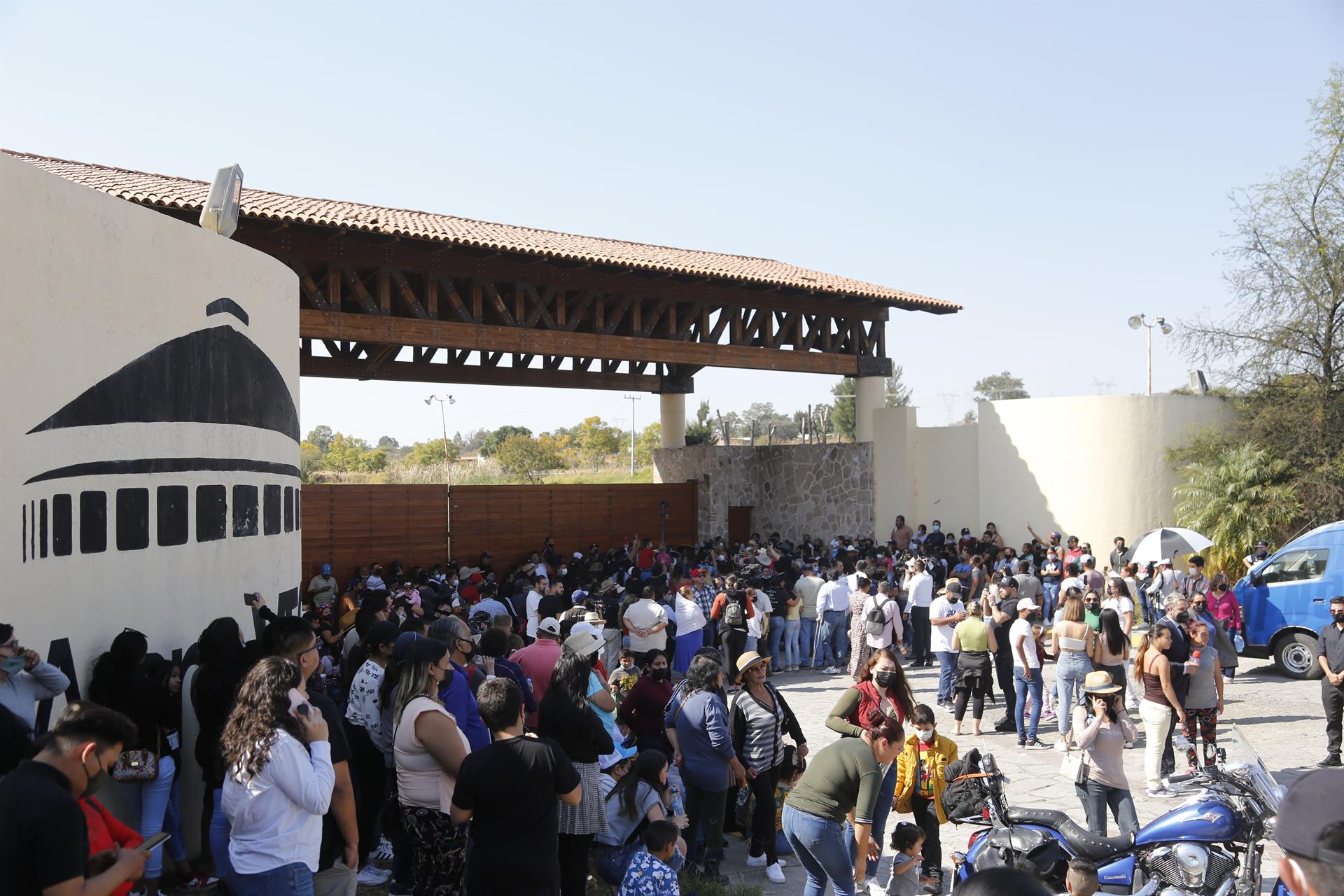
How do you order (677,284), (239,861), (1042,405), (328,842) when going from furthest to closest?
(1042,405) < (677,284) < (328,842) < (239,861)

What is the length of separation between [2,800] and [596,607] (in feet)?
32.9

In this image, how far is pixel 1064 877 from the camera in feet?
17.9

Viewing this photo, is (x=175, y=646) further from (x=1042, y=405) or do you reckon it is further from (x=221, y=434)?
(x=1042, y=405)

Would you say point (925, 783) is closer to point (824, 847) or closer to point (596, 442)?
point (824, 847)

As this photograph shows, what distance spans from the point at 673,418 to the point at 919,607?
11515mm

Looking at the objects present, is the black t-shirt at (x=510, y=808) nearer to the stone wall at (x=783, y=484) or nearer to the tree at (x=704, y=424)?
the stone wall at (x=783, y=484)

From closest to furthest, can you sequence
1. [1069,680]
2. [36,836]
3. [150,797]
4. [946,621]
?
[36,836]
[150,797]
[1069,680]
[946,621]

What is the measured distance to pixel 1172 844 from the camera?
17.5 feet

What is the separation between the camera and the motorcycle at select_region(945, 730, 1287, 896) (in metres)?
5.23

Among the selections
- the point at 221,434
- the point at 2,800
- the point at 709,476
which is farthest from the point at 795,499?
the point at 2,800

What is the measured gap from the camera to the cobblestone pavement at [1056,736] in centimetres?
700

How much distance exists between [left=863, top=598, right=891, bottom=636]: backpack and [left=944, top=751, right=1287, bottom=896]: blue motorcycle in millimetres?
6056

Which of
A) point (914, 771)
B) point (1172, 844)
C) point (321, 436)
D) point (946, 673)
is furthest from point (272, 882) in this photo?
point (321, 436)

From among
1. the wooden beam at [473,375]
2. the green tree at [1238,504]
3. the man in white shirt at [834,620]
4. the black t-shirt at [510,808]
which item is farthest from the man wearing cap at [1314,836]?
the green tree at [1238,504]
